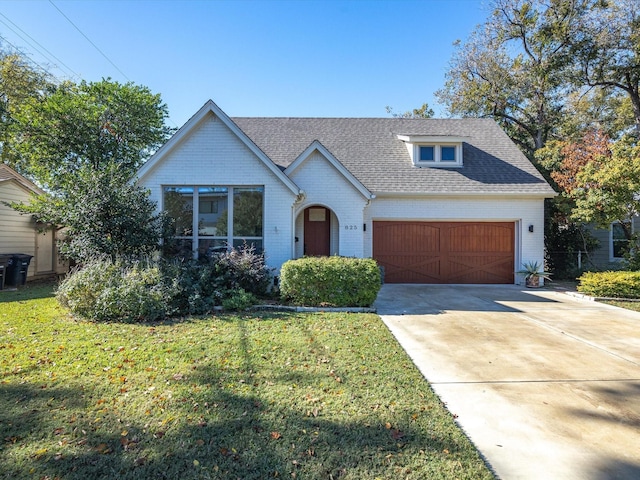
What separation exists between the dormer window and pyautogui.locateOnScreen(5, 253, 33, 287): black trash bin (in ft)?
50.0

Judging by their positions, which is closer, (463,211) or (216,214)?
(216,214)

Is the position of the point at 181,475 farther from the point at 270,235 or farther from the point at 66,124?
the point at 66,124

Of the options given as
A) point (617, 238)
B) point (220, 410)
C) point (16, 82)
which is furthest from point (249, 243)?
point (16, 82)

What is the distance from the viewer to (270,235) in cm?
1047

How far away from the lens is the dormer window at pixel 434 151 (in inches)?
539

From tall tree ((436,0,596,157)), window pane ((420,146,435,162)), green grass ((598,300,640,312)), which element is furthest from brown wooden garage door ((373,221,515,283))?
tall tree ((436,0,596,157))

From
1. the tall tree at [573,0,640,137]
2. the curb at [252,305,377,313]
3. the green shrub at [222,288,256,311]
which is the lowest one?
the curb at [252,305,377,313]

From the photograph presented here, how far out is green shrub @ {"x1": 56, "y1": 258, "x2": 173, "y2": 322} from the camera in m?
7.05

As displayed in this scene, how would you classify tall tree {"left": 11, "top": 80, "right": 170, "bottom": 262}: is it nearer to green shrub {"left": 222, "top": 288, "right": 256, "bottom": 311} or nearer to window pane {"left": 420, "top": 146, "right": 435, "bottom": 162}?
green shrub {"left": 222, "top": 288, "right": 256, "bottom": 311}

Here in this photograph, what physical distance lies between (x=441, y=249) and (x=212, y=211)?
848 centimetres

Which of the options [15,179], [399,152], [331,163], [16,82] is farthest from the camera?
[16,82]

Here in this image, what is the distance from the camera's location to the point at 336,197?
1141 centimetres

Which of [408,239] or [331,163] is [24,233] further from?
[408,239]

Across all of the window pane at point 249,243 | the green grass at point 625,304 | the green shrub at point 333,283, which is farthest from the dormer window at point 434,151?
the window pane at point 249,243
